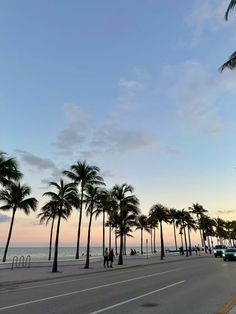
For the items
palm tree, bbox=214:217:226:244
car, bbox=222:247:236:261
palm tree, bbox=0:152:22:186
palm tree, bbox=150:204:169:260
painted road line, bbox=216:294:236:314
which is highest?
palm tree, bbox=214:217:226:244

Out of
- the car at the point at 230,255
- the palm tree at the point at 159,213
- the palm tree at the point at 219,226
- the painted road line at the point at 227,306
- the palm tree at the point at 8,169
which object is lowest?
the painted road line at the point at 227,306

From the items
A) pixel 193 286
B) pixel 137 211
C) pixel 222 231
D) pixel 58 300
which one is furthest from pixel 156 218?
pixel 222 231

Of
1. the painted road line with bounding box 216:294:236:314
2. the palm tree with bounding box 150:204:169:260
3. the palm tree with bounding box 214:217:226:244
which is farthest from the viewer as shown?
the palm tree with bounding box 214:217:226:244

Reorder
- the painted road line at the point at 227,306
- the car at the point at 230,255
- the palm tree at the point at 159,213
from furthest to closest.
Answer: the palm tree at the point at 159,213 → the car at the point at 230,255 → the painted road line at the point at 227,306

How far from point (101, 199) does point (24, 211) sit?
14921 millimetres

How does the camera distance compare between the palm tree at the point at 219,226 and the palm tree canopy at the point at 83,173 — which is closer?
the palm tree canopy at the point at 83,173

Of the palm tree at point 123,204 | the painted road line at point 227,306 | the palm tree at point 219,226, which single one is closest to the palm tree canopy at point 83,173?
the palm tree at point 123,204

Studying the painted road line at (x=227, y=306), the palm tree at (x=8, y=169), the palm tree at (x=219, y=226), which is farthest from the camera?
the palm tree at (x=219, y=226)

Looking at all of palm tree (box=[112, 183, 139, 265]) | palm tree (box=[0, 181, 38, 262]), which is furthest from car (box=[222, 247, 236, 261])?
palm tree (box=[0, 181, 38, 262])

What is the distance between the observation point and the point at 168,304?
11398mm

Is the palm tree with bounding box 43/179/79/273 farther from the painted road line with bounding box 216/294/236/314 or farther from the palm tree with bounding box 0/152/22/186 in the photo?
the painted road line with bounding box 216/294/236/314

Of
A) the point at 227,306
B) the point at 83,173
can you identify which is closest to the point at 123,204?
the point at 83,173

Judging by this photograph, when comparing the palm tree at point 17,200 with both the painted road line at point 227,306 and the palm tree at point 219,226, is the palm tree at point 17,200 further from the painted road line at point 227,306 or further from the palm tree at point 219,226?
the palm tree at point 219,226

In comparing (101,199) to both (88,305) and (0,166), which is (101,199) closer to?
(0,166)
